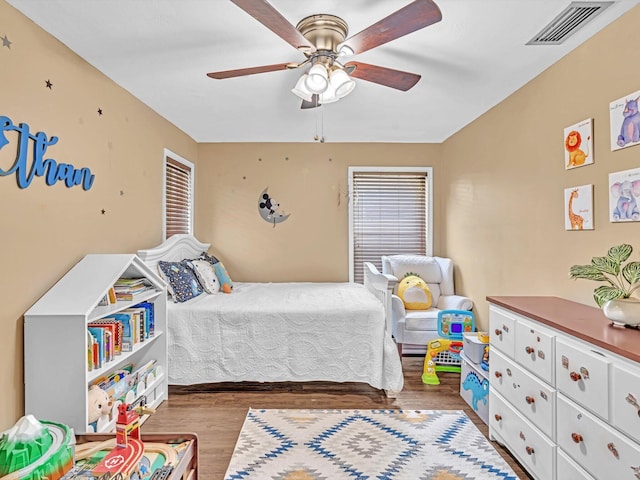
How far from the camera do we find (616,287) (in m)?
1.65

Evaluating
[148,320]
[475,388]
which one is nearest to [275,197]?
[148,320]

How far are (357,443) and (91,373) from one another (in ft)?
5.13

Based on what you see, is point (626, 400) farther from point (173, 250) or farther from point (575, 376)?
point (173, 250)

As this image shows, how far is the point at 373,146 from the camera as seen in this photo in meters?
4.62

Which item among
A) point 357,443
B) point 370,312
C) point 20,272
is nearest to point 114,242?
point 20,272

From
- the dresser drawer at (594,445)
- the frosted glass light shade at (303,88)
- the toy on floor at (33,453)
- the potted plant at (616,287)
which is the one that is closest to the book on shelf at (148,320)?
the toy on floor at (33,453)

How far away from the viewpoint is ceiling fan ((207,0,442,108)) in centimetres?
152

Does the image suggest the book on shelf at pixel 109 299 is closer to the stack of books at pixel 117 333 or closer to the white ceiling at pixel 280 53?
the stack of books at pixel 117 333

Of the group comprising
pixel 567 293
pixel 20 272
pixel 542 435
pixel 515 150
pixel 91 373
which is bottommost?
pixel 542 435

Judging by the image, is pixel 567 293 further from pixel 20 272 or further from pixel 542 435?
pixel 20 272

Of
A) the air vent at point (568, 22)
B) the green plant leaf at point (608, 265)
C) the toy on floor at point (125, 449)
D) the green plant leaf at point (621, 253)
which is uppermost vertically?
the air vent at point (568, 22)

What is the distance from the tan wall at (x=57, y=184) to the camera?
6.06ft

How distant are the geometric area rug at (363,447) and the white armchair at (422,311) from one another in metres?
0.95

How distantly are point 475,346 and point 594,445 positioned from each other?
1.33 meters
